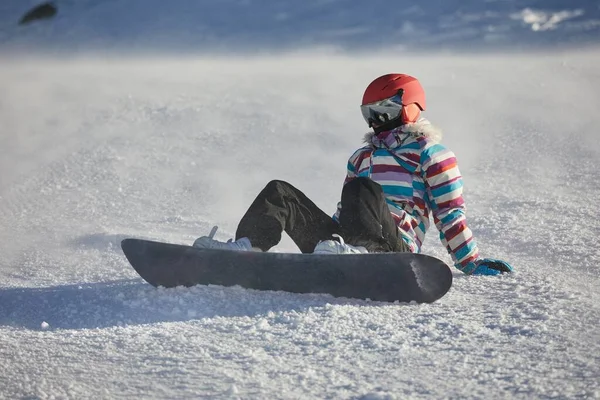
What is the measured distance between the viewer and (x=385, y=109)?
12.3ft

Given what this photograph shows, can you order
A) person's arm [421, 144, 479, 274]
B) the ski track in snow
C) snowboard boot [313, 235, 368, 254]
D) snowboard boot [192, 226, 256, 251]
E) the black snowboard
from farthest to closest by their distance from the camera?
person's arm [421, 144, 479, 274], snowboard boot [192, 226, 256, 251], snowboard boot [313, 235, 368, 254], the black snowboard, the ski track in snow

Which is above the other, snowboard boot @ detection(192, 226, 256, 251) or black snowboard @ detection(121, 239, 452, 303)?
snowboard boot @ detection(192, 226, 256, 251)

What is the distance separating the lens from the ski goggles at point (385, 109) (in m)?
3.74

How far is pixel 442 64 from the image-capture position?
38.5 ft

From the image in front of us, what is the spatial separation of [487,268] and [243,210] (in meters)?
2.50

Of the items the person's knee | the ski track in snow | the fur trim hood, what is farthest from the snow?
the fur trim hood

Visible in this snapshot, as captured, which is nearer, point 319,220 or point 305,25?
point 319,220

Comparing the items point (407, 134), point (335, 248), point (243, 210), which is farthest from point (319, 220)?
point (243, 210)

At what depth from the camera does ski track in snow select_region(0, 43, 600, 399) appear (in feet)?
8.54

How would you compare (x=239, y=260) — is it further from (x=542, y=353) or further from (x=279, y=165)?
(x=279, y=165)

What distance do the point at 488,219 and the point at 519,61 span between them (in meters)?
6.69

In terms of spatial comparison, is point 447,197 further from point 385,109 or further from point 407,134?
point 385,109

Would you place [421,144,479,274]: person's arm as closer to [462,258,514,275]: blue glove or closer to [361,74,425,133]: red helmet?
[462,258,514,275]: blue glove

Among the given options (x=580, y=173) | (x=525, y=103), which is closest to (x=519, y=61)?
(x=525, y=103)
